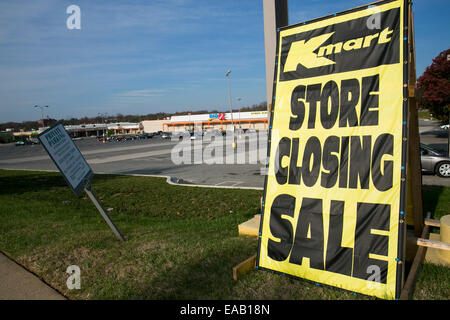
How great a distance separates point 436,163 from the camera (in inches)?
431

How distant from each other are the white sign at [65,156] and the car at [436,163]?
11100 millimetres

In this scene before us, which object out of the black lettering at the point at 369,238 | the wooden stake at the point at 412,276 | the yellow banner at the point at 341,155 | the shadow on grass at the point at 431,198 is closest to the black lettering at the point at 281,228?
the yellow banner at the point at 341,155

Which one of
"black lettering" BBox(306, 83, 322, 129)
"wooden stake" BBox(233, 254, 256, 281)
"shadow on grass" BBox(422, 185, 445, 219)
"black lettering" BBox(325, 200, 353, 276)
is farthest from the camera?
"shadow on grass" BBox(422, 185, 445, 219)

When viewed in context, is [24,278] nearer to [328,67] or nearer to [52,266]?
[52,266]

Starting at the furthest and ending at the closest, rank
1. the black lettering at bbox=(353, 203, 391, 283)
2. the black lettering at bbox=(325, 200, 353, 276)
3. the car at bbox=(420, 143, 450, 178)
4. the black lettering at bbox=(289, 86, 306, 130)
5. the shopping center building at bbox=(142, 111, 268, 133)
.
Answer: the shopping center building at bbox=(142, 111, 268, 133)
the car at bbox=(420, 143, 450, 178)
the black lettering at bbox=(289, 86, 306, 130)
the black lettering at bbox=(325, 200, 353, 276)
the black lettering at bbox=(353, 203, 391, 283)

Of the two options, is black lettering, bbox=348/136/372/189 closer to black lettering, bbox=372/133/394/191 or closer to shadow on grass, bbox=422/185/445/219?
black lettering, bbox=372/133/394/191

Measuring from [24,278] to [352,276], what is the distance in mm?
4152

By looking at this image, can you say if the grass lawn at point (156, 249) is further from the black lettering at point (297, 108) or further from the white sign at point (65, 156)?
the black lettering at point (297, 108)

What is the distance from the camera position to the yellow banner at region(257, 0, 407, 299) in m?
3.15

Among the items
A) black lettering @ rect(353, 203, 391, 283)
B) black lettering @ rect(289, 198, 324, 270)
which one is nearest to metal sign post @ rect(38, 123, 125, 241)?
black lettering @ rect(289, 198, 324, 270)

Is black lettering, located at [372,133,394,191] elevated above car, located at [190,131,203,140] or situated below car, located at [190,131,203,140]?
below

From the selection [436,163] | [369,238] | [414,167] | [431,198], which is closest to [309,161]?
[369,238]

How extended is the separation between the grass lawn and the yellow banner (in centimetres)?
33

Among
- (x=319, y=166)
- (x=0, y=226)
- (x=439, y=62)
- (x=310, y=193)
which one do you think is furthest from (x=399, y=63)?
(x=439, y=62)
